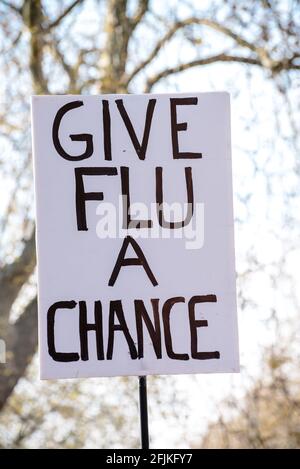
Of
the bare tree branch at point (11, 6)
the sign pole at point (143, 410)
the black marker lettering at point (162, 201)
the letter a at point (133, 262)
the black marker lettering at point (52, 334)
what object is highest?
the bare tree branch at point (11, 6)

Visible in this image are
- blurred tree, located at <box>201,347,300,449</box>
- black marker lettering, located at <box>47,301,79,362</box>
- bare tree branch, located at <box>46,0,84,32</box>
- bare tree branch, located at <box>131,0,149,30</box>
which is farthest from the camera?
bare tree branch, located at <box>46,0,84,32</box>

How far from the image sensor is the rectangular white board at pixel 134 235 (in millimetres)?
1983

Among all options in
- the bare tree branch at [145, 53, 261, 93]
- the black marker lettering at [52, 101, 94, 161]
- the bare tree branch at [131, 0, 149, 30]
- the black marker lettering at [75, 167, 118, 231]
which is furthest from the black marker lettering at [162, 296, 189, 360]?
the bare tree branch at [131, 0, 149, 30]

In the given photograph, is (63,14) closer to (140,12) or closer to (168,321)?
(140,12)

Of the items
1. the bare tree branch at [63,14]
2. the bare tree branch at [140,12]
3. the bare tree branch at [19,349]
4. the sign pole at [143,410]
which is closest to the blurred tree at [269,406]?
the bare tree branch at [19,349]

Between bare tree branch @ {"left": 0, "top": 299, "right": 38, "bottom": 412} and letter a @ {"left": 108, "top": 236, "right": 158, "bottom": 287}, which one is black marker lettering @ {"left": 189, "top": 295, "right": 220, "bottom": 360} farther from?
bare tree branch @ {"left": 0, "top": 299, "right": 38, "bottom": 412}

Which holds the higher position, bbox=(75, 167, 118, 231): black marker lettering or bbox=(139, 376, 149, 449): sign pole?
bbox=(75, 167, 118, 231): black marker lettering

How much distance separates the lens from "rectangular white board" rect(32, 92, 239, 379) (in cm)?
198

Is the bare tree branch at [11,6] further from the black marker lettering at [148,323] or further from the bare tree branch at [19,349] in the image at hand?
the black marker lettering at [148,323]

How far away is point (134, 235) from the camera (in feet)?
6.62

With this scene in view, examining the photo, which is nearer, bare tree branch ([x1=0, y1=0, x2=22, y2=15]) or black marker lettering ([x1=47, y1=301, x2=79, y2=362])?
black marker lettering ([x1=47, y1=301, x2=79, y2=362])

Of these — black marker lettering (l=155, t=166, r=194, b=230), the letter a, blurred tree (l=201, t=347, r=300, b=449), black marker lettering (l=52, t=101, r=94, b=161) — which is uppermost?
black marker lettering (l=52, t=101, r=94, b=161)

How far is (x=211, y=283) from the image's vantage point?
2.01m

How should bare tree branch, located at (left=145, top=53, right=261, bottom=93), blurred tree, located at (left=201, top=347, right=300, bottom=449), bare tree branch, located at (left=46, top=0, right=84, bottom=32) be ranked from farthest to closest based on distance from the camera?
bare tree branch, located at (left=46, top=0, right=84, bottom=32) < bare tree branch, located at (left=145, top=53, right=261, bottom=93) < blurred tree, located at (left=201, top=347, right=300, bottom=449)
